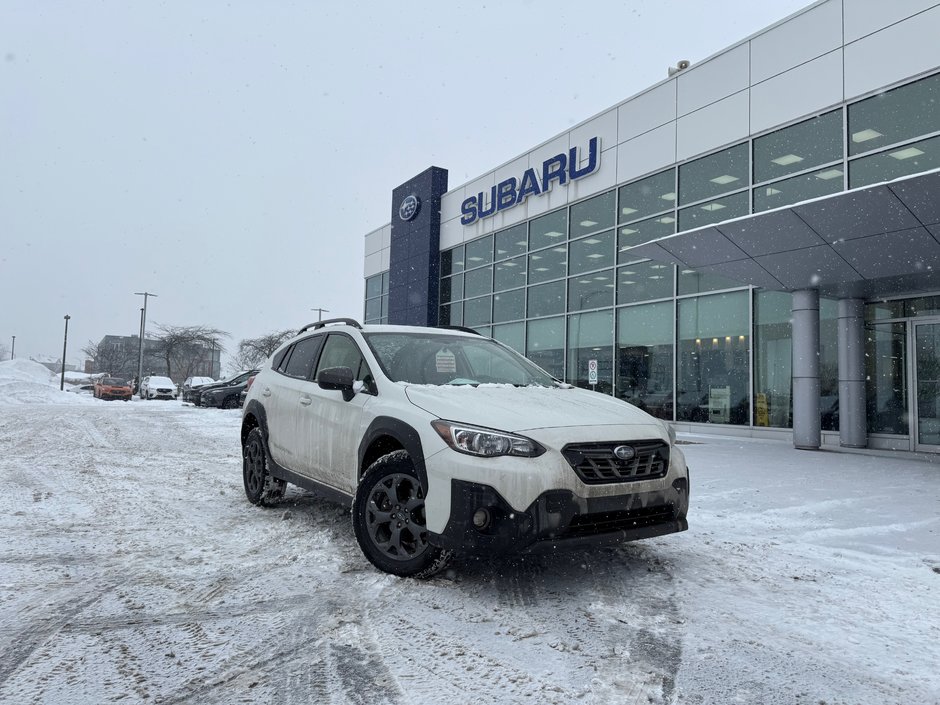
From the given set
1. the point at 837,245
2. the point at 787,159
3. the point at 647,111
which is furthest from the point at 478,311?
the point at 837,245

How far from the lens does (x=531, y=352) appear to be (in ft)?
69.3

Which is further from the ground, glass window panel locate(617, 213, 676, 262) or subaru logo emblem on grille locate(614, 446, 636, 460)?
glass window panel locate(617, 213, 676, 262)

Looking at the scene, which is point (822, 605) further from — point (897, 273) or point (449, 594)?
point (897, 273)

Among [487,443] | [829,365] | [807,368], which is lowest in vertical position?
[487,443]

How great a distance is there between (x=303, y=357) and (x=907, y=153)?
1217 cm

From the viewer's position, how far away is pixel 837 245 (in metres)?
10.1

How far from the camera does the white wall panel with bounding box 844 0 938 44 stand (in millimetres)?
11836

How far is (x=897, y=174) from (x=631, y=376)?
7.68 m

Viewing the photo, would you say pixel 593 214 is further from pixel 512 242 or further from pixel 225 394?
pixel 225 394

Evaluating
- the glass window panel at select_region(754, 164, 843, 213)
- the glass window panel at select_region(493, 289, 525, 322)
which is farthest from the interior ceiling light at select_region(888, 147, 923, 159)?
the glass window panel at select_region(493, 289, 525, 322)

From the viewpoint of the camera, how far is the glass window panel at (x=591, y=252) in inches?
719

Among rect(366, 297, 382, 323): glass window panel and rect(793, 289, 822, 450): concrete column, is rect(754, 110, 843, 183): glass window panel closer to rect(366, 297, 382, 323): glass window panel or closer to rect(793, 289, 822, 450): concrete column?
rect(793, 289, 822, 450): concrete column

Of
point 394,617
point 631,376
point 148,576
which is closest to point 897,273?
point 631,376

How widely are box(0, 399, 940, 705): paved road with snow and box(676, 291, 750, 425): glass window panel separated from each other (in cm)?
901
